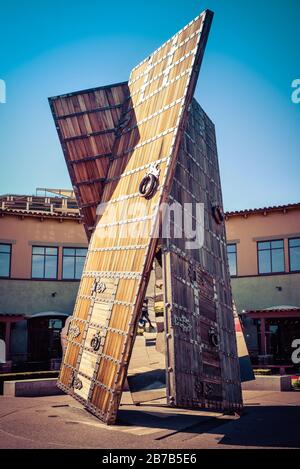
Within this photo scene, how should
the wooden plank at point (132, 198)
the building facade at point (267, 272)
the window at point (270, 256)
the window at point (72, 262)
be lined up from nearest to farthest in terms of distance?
the wooden plank at point (132, 198) → the building facade at point (267, 272) → the window at point (270, 256) → the window at point (72, 262)

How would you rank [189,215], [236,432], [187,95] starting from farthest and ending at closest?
[189,215] → [187,95] → [236,432]

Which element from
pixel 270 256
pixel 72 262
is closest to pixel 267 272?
pixel 270 256

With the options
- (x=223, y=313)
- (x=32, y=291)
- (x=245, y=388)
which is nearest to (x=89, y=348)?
(x=223, y=313)

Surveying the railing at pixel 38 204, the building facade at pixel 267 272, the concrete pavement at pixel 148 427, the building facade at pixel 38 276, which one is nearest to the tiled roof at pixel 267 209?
the building facade at pixel 267 272

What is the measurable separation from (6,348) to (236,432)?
19.2 metres

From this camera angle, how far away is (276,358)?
28.9m

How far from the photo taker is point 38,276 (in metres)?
30.1

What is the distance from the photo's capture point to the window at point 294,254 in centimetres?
2903

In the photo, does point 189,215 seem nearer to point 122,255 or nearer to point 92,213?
point 122,255

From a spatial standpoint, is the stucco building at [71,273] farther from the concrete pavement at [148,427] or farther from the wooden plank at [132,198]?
the wooden plank at [132,198]

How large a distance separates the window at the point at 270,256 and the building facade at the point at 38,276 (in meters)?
12.0

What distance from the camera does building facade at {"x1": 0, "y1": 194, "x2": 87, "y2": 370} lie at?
95.1 feet

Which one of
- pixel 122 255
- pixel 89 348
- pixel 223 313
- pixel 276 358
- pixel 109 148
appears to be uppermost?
pixel 109 148
